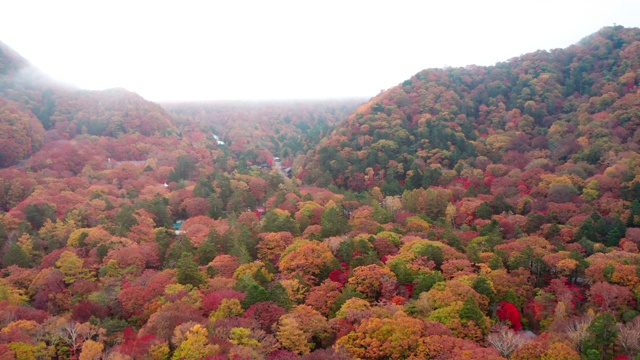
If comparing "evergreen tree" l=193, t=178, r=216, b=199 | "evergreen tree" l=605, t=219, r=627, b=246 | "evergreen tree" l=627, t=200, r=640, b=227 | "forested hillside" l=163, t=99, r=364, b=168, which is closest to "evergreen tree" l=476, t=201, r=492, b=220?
"evergreen tree" l=605, t=219, r=627, b=246

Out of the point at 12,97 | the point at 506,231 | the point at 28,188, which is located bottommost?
the point at 506,231

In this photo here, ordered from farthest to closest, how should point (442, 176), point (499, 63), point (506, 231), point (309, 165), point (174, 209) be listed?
1. point (499, 63)
2. point (309, 165)
3. point (442, 176)
4. point (174, 209)
5. point (506, 231)

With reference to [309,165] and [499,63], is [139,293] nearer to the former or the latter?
[309,165]

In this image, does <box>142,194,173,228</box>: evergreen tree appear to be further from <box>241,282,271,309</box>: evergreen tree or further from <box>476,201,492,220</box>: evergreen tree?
<box>476,201,492,220</box>: evergreen tree

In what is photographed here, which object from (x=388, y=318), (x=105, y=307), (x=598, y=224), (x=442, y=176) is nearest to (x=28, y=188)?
(x=105, y=307)

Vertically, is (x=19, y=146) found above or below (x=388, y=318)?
above

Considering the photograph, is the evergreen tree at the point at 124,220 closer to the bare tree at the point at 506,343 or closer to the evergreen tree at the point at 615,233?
the bare tree at the point at 506,343

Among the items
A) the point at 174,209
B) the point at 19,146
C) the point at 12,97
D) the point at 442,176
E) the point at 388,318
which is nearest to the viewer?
the point at 388,318
